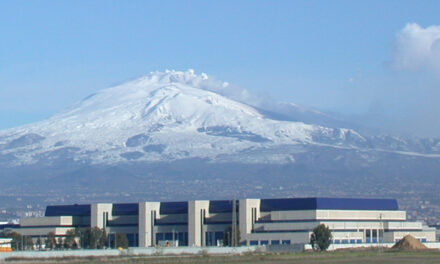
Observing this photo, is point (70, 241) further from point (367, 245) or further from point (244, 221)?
point (367, 245)

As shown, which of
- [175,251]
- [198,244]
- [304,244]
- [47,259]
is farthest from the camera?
[198,244]

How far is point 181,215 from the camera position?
392ft

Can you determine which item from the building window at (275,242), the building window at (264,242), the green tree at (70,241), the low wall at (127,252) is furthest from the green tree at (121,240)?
the low wall at (127,252)

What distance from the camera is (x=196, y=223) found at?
117 m

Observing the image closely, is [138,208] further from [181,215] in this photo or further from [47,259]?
[47,259]

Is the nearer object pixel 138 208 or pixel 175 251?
pixel 175 251

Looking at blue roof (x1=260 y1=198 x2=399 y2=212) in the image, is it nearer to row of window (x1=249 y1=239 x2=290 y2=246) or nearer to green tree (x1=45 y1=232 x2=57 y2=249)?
row of window (x1=249 y1=239 x2=290 y2=246)

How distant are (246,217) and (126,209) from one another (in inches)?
594

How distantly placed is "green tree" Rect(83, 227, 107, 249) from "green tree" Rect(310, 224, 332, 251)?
70.2ft

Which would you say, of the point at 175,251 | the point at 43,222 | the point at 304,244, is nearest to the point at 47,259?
the point at 175,251

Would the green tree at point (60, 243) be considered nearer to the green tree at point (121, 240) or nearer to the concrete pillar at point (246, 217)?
the green tree at point (121, 240)

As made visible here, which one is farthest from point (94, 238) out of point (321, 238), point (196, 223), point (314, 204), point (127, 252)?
point (321, 238)

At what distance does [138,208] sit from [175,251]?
26.5m

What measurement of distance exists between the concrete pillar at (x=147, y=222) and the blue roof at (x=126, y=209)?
1.84m
